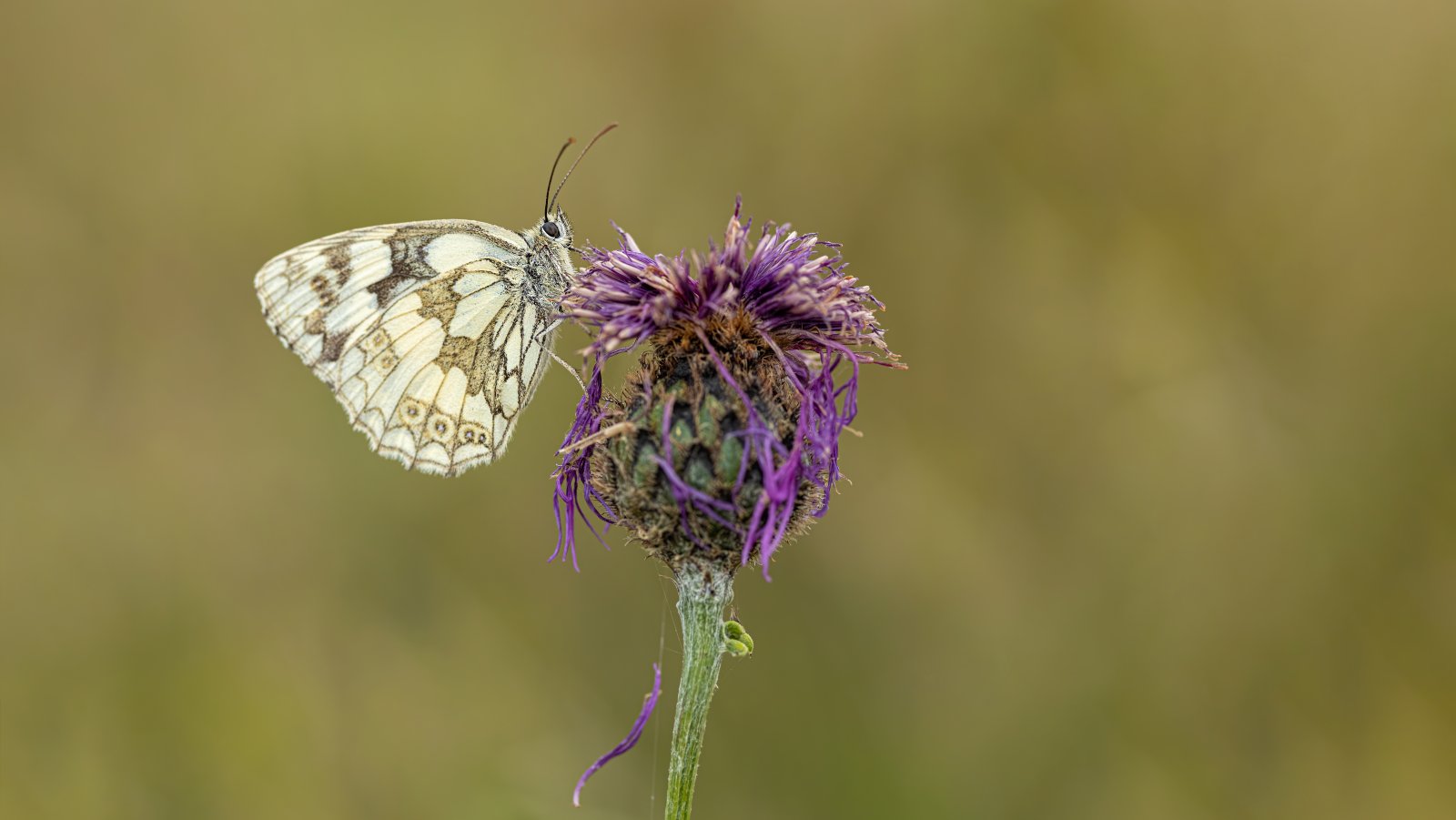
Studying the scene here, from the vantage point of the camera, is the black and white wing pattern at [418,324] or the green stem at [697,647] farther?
the black and white wing pattern at [418,324]

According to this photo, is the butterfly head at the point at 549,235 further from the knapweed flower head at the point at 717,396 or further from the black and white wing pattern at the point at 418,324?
the knapweed flower head at the point at 717,396

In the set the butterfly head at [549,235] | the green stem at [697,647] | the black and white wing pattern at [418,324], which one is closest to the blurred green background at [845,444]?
the black and white wing pattern at [418,324]

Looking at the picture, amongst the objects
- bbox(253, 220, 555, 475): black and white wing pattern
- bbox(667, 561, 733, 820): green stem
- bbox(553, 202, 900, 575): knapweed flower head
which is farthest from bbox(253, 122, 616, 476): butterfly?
bbox(667, 561, 733, 820): green stem

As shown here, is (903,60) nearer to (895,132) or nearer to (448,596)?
(895,132)

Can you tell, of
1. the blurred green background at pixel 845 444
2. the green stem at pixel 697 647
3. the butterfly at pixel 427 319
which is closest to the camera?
the green stem at pixel 697 647

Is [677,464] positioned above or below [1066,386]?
below

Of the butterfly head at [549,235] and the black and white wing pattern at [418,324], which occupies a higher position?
the butterfly head at [549,235]

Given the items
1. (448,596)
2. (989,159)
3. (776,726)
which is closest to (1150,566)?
(776,726)
